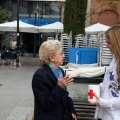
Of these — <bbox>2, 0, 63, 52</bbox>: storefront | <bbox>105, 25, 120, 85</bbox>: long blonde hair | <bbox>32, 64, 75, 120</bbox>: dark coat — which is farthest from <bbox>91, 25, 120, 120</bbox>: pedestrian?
<bbox>2, 0, 63, 52</bbox>: storefront

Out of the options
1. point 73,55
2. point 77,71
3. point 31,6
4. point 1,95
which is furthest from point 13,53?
point 31,6

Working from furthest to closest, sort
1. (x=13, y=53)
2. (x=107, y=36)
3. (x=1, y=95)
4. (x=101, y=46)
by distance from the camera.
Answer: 1. (x=13, y=53)
2. (x=101, y=46)
3. (x=1, y=95)
4. (x=107, y=36)

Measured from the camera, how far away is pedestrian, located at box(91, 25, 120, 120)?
278cm

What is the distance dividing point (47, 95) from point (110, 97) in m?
0.59

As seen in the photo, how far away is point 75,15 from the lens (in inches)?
603

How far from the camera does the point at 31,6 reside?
1164 inches

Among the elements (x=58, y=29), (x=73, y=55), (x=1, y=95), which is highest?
(x=58, y=29)

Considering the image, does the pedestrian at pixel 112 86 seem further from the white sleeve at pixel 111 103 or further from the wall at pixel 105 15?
the wall at pixel 105 15

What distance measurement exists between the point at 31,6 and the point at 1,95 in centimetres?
2067

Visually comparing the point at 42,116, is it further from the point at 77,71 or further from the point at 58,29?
the point at 58,29

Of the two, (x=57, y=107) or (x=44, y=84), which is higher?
(x=44, y=84)

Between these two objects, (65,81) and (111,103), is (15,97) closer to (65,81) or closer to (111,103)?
(65,81)

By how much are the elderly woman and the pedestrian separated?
13.3 inches

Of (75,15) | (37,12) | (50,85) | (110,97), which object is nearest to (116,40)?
(110,97)
